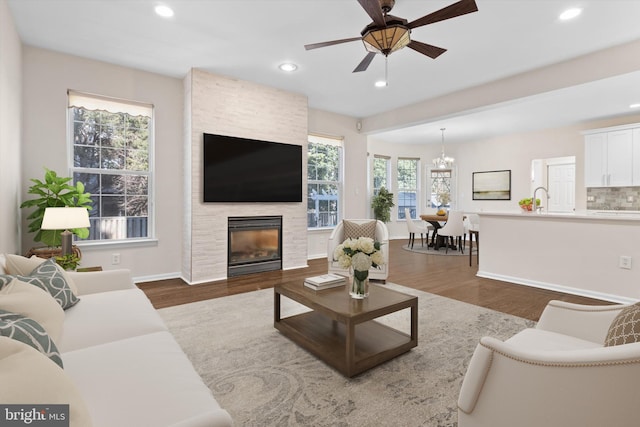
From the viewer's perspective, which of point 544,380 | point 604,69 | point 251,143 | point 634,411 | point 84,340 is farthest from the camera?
point 251,143

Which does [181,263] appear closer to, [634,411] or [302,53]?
[302,53]

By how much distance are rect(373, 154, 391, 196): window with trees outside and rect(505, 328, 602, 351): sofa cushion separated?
23.4ft

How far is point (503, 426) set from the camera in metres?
1.13

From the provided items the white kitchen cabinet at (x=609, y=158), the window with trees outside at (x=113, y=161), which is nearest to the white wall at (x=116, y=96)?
the window with trees outside at (x=113, y=161)

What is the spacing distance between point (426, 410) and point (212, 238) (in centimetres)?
367

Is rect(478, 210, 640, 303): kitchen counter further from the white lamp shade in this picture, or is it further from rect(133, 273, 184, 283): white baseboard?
the white lamp shade

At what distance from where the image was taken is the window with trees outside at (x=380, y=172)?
342 inches

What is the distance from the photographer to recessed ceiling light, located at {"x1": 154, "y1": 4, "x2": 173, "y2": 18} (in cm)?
295

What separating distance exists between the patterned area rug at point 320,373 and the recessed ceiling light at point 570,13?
2962 mm

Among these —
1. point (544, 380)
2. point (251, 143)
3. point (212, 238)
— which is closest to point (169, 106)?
point (251, 143)

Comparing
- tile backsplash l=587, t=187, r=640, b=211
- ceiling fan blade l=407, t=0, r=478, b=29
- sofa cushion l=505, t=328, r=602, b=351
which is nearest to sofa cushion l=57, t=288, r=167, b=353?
sofa cushion l=505, t=328, r=602, b=351

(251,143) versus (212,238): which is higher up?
(251,143)

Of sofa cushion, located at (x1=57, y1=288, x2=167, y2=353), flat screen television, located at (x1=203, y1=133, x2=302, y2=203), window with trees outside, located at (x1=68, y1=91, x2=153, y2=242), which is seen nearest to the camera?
sofa cushion, located at (x1=57, y1=288, x2=167, y2=353)

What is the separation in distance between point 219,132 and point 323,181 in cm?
248
